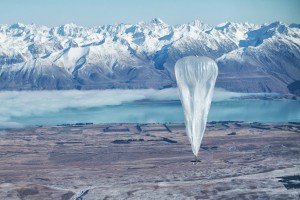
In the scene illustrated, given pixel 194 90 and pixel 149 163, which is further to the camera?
pixel 149 163

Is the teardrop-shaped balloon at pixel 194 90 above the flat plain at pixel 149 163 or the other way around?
Result: above

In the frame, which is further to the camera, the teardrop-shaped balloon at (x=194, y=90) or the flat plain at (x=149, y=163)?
the flat plain at (x=149, y=163)

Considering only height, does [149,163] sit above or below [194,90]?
below

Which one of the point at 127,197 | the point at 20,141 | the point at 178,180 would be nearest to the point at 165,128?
the point at 20,141

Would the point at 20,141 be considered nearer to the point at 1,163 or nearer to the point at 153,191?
the point at 1,163
